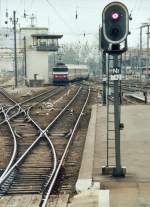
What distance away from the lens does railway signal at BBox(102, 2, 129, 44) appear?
32.8 feet

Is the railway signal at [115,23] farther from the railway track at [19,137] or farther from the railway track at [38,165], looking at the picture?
the railway track at [19,137]

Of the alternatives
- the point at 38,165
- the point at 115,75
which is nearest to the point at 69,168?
the point at 38,165

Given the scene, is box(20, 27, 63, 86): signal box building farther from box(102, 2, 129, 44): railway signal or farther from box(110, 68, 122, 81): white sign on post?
box(102, 2, 129, 44): railway signal

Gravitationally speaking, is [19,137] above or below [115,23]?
below

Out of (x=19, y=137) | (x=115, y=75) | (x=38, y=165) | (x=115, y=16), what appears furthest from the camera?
(x=19, y=137)

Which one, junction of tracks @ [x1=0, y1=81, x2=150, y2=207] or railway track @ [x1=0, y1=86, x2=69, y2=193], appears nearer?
junction of tracks @ [x1=0, y1=81, x2=150, y2=207]

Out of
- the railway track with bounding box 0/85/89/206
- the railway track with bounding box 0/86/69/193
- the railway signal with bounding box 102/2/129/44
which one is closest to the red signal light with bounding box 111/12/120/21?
the railway signal with bounding box 102/2/129/44

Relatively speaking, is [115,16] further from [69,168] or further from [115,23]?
[69,168]

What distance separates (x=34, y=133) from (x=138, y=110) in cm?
887

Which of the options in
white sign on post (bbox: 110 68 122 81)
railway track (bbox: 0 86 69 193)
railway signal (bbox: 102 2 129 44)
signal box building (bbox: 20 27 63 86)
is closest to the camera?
railway signal (bbox: 102 2 129 44)

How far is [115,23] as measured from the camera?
1003 centimetres

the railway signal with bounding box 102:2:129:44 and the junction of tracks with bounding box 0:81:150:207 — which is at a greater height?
the railway signal with bounding box 102:2:129:44

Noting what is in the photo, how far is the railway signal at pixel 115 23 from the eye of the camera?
1000cm

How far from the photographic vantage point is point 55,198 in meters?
9.28
